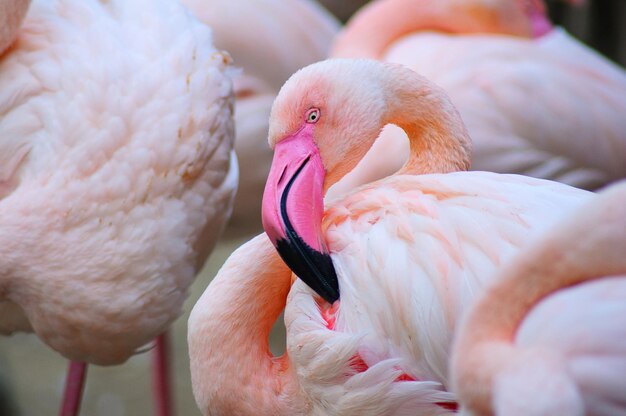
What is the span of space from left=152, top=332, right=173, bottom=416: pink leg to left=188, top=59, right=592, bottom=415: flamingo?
1.45 meters


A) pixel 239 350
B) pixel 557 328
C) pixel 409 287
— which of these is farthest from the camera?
pixel 239 350

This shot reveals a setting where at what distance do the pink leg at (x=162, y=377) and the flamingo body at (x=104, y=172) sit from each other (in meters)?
1.10

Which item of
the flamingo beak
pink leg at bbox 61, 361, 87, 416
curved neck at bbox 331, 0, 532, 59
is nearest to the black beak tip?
the flamingo beak

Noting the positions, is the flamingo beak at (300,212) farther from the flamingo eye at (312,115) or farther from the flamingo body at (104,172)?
the flamingo body at (104,172)

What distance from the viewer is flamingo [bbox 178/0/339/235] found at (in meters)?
4.02

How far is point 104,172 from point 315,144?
532 mm

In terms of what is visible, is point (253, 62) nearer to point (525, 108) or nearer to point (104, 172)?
point (525, 108)

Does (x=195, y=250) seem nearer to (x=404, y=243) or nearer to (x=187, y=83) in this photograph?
(x=187, y=83)

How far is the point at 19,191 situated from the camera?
2.43 m

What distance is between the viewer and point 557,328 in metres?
1.45

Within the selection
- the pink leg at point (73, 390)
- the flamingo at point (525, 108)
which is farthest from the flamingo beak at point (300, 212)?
the flamingo at point (525, 108)

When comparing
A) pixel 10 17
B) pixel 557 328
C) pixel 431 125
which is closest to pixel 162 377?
pixel 10 17

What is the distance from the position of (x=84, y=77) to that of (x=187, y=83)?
0.86ft

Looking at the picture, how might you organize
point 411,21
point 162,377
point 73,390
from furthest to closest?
1. point 411,21
2. point 162,377
3. point 73,390
